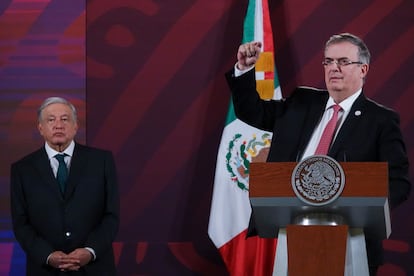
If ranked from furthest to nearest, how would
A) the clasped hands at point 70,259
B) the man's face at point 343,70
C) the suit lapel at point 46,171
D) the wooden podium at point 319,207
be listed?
the suit lapel at point 46,171, the clasped hands at point 70,259, the man's face at point 343,70, the wooden podium at point 319,207

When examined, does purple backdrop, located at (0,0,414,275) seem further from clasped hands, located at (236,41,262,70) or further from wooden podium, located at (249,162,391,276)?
wooden podium, located at (249,162,391,276)

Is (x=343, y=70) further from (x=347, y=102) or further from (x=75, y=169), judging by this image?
(x=75, y=169)

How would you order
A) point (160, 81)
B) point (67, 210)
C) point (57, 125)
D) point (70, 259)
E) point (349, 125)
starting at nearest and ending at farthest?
point (349, 125), point (70, 259), point (67, 210), point (57, 125), point (160, 81)

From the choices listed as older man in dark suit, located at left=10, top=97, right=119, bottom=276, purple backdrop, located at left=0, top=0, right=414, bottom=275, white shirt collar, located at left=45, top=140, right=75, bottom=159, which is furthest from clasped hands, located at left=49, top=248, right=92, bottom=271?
purple backdrop, located at left=0, top=0, right=414, bottom=275

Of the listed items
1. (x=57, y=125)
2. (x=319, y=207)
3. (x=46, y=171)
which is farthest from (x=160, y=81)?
(x=319, y=207)

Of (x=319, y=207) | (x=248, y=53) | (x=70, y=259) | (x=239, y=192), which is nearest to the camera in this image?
(x=319, y=207)

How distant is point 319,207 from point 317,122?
2.08ft

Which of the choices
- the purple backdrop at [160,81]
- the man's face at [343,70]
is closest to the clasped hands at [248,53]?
the man's face at [343,70]

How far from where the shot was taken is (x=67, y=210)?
3869mm

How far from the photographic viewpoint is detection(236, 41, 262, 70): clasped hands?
313 centimetres

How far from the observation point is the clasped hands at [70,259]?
12.3 feet

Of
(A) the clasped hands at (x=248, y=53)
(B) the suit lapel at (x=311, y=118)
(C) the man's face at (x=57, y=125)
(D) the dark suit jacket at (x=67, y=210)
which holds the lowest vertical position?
(D) the dark suit jacket at (x=67, y=210)

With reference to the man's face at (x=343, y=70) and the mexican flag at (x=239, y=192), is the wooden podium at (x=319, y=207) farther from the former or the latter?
the mexican flag at (x=239, y=192)

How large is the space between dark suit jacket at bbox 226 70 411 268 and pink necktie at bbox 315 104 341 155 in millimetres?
26
